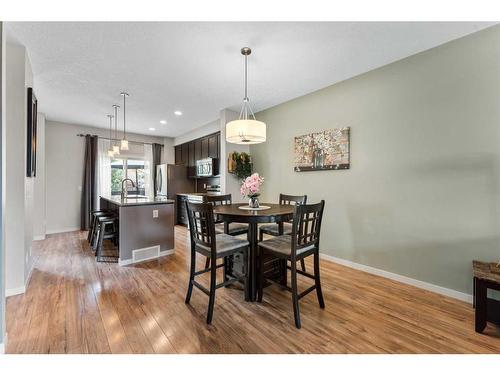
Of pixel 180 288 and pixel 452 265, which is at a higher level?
pixel 452 265

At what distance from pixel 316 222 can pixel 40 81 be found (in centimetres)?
425

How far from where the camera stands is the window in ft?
20.0

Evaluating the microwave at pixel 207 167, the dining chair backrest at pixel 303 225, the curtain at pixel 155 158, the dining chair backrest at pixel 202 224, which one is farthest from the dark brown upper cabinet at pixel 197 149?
the dining chair backrest at pixel 303 225

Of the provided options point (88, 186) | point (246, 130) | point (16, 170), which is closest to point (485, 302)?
point (246, 130)

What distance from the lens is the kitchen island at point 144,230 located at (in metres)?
3.19

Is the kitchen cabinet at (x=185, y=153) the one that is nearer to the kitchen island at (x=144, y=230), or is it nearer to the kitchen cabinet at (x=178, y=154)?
the kitchen cabinet at (x=178, y=154)

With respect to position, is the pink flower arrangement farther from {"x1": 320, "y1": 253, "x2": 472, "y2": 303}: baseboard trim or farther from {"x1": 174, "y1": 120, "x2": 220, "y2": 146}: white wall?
{"x1": 174, "y1": 120, "x2": 220, "y2": 146}: white wall

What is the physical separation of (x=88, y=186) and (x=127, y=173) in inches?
42.1

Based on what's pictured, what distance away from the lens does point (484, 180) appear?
207cm

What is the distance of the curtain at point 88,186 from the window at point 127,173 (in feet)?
1.76

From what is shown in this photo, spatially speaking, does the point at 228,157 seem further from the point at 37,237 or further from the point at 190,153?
the point at 37,237

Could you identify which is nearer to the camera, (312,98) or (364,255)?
(364,255)

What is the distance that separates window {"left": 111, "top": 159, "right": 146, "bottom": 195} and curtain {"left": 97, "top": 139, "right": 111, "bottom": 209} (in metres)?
0.17

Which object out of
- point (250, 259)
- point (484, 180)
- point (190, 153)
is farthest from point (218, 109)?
point (484, 180)
